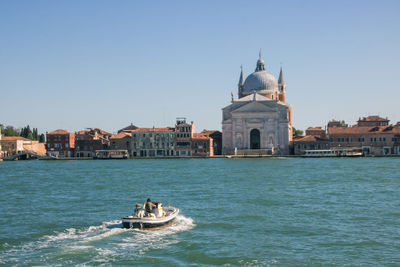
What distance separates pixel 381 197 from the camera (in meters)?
22.8

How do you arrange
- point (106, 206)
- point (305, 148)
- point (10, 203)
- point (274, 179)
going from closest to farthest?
point (106, 206), point (10, 203), point (274, 179), point (305, 148)

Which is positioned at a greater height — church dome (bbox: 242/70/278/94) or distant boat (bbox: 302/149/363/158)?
church dome (bbox: 242/70/278/94)

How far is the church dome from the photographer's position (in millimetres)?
83375

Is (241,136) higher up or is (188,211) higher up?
(241,136)

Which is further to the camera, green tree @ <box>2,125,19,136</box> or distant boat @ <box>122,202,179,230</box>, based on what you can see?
green tree @ <box>2,125,19,136</box>

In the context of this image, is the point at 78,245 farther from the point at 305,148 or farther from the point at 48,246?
the point at 305,148

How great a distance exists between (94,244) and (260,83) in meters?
71.7

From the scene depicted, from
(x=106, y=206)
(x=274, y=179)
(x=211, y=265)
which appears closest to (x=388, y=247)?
(x=211, y=265)

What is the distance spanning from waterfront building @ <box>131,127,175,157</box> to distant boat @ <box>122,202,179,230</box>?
191 ft

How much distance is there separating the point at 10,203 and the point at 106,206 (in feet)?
15.4

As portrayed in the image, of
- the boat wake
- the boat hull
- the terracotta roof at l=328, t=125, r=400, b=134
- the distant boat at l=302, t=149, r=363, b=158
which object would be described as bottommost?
the boat wake

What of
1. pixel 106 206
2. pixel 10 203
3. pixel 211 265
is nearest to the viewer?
pixel 211 265

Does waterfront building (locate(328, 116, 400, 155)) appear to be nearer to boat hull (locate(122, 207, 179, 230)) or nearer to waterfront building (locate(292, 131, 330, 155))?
waterfront building (locate(292, 131, 330, 155))

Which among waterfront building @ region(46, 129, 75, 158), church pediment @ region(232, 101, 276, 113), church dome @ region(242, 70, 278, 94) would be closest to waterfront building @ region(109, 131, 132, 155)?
waterfront building @ region(46, 129, 75, 158)
